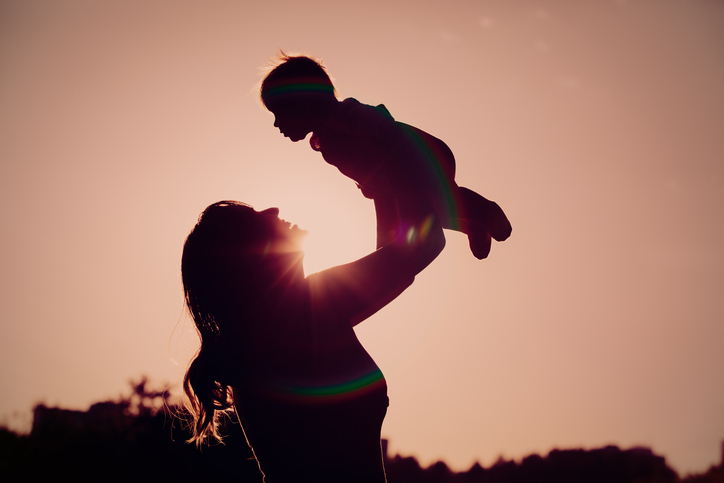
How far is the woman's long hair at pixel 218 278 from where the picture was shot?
6.22ft

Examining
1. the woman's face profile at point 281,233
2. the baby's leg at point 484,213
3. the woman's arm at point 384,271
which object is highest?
the baby's leg at point 484,213

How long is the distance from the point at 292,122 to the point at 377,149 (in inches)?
25.7

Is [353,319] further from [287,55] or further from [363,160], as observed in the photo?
[287,55]

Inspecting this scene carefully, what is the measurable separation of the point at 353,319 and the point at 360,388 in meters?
0.24

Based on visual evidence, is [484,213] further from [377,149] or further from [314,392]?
[314,392]

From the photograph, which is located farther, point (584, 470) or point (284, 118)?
point (584, 470)

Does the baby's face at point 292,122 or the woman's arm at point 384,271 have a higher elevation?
the baby's face at point 292,122

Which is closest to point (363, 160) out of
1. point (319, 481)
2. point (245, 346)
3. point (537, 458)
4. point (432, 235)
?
point (432, 235)

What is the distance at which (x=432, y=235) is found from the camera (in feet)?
5.29

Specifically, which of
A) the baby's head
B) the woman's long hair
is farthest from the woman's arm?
the baby's head

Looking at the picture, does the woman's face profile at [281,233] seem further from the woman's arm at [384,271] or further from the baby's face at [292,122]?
the baby's face at [292,122]

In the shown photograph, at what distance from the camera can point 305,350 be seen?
1720mm

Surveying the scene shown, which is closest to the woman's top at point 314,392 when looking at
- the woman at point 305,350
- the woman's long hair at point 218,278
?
the woman at point 305,350

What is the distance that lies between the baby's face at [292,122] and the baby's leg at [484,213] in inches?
36.0
